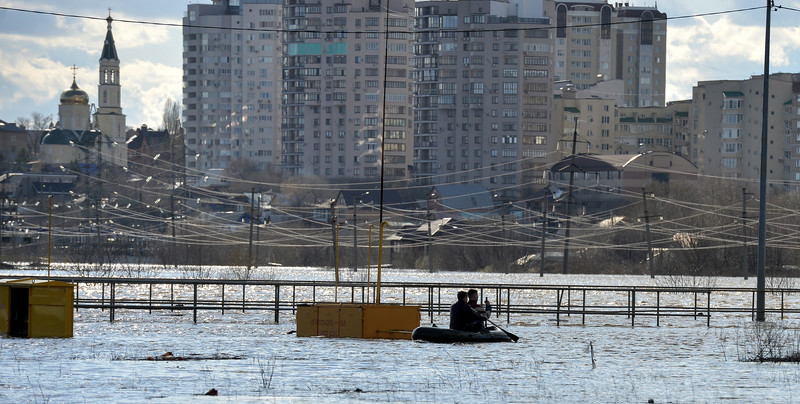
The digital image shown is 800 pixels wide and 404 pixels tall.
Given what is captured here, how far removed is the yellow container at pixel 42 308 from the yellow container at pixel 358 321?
233 inches

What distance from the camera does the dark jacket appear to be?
3322cm

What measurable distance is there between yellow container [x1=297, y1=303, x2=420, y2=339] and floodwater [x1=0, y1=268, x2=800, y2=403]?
601 millimetres

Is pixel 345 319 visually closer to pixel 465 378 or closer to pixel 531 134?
pixel 465 378

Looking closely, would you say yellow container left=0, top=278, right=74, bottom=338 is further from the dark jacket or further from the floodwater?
the dark jacket

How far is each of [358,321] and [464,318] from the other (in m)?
2.98

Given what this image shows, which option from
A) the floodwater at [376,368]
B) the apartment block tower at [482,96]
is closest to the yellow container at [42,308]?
the floodwater at [376,368]

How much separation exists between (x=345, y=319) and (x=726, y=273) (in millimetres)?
73744

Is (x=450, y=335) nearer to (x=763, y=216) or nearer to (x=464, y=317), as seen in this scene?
(x=464, y=317)

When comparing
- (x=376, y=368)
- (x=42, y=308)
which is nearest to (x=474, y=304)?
(x=376, y=368)

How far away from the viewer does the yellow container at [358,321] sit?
34.9 metres

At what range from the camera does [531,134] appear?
632ft

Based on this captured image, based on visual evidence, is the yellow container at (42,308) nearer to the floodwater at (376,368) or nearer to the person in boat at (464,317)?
the floodwater at (376,368)

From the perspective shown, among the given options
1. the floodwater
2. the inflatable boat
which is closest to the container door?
the floodwater

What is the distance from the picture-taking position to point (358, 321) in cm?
3497
